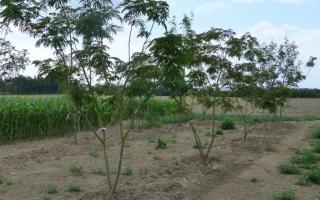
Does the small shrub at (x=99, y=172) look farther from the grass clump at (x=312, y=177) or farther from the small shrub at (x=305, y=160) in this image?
the small shrub at (x=305, y=160)

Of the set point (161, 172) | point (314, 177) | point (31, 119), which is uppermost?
point (31, 119)

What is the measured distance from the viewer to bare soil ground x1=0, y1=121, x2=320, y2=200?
27.4 feet

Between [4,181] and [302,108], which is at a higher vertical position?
[302,108]

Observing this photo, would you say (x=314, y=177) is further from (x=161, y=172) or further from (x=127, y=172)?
(x=127, y=172)

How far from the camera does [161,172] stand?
32.4 ft

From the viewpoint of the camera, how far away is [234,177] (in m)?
10.2

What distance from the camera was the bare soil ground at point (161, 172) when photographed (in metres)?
8.36

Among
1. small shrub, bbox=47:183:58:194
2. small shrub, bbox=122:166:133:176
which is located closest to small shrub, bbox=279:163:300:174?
small shrub, bbox=122:166:133:176

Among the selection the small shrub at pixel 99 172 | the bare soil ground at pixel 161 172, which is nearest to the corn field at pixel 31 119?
the bare soil ground at pixel 161 172

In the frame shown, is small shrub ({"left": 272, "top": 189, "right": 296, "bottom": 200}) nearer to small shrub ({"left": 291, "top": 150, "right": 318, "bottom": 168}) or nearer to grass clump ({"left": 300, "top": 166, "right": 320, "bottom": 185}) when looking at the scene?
grass clump ({"left": 300, "top": 166, "right": 320, "bottom": 185})

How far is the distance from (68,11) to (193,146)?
7.98 meters

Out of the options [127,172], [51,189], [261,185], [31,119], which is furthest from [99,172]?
[31,119]

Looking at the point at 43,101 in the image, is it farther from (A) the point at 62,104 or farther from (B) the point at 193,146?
(B) the point at 193,146

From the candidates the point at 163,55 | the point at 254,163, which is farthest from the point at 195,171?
the point at 163,55
